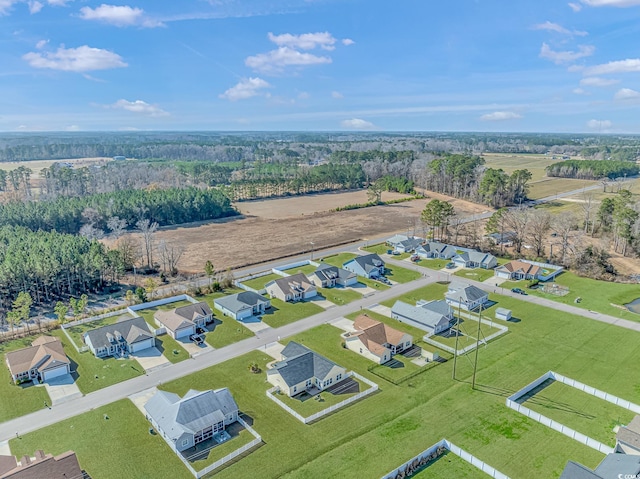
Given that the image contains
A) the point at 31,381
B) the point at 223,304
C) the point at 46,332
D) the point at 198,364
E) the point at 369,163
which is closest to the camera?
the point at 31,381

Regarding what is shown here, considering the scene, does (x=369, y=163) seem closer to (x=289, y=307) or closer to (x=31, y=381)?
(x=289, y=307)

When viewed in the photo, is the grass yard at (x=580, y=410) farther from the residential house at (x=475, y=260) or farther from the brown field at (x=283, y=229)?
the brown field at (x=283, y=229)

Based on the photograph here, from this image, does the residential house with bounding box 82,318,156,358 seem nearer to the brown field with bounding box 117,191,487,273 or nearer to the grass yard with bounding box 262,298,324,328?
the grass yard with bounding box 262,298,324,328

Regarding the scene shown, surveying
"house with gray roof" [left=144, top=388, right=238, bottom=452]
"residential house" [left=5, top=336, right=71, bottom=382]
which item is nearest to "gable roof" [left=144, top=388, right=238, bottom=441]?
"house with gray roof" [left=144, top=388, right=238, bottom=452]

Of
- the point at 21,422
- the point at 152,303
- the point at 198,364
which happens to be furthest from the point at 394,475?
the point at 152,303

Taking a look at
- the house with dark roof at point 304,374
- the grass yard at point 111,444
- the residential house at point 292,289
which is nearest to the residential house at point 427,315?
the residential house at point 292,289
